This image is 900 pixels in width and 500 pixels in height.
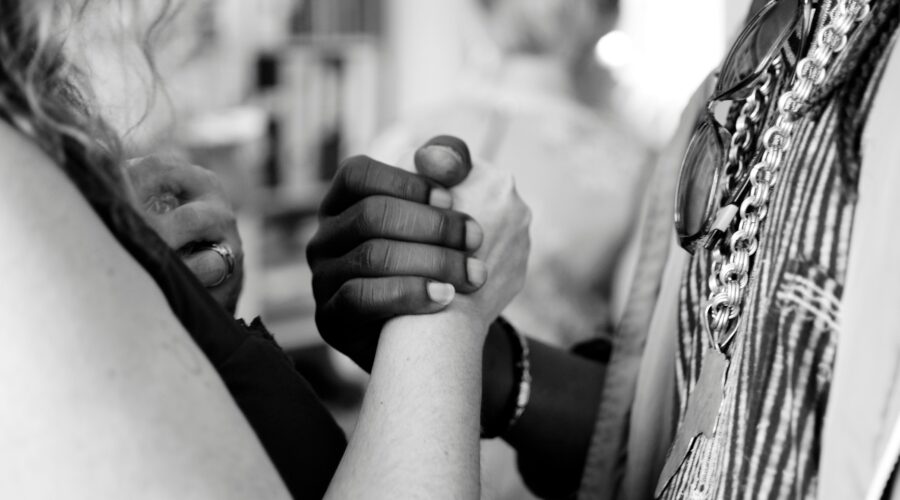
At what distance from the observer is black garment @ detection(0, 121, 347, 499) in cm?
54

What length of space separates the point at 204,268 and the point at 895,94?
0.55m

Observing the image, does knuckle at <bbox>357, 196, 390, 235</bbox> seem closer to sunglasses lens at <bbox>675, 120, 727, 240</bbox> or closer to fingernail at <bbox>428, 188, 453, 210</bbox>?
fingernail at <bbox>428, 188, 453, 210</bbox>

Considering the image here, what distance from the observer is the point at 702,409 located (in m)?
0.68

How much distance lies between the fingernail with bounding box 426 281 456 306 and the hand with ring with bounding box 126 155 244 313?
20 cm

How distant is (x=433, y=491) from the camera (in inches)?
24.4

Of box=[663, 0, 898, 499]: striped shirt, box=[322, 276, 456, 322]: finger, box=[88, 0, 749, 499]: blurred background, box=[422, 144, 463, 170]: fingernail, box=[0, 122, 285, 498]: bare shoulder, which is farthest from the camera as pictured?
box=[88, 0, 749, 499]: blurred background

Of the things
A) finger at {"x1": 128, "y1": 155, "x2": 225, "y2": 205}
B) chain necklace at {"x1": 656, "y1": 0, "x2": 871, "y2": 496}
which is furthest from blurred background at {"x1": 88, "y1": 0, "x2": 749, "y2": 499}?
chain necklace at {"x1": 656, "y1": 0, "x2": 871, "y2": 496}

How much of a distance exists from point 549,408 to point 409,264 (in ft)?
0.92

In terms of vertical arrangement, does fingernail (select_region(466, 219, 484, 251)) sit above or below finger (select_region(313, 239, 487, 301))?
above

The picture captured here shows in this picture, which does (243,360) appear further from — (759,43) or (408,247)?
(759,43)

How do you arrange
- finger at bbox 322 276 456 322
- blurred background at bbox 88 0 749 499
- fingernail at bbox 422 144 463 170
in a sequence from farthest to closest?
blurred background at bbox 88 0 749 499 → fingernail at bbox 422 144 463 170 → finger at bbox 322 276 456 322

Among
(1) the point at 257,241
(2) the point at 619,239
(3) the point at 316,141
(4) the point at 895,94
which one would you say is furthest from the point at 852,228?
(3) the point at 316,141

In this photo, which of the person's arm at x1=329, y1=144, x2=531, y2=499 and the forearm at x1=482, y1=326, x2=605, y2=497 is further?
the forearm at x1=482, y1=326, x2=605, y2=497

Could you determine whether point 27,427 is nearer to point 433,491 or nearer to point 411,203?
point 433,491
